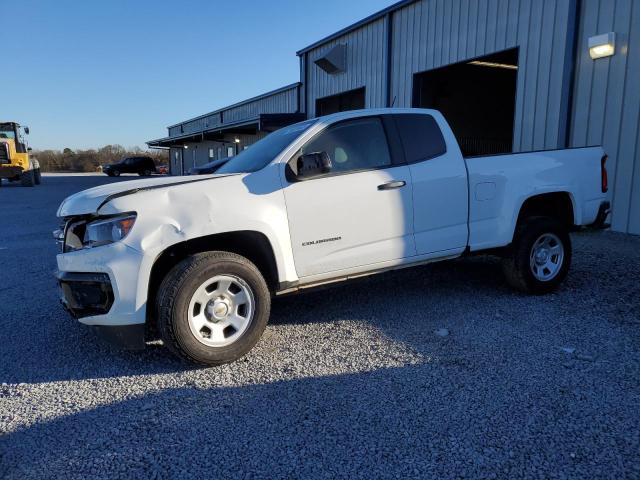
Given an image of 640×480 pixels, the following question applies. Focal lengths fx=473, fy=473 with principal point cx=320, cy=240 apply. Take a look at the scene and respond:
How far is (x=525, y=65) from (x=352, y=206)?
7987 millimetres

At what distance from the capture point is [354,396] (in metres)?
3.10

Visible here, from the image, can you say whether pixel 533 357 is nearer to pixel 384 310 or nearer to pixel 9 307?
pixel 384 310

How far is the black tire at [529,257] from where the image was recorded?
197 inches

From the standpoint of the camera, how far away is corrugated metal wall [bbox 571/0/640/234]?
8.18 metres

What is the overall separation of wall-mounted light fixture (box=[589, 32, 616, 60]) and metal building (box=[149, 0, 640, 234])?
0.02 metres

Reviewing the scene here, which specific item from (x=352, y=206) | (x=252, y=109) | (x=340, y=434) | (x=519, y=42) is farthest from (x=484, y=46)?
(x=252, y=109)

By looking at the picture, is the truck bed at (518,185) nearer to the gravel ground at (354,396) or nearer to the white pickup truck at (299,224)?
the white pickup truck at (299,224)

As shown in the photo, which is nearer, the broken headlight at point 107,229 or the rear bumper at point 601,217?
the broken headlight at point 107,229

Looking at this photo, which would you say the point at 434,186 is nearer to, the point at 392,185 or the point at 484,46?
the point at 392,185

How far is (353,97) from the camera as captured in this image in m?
18.8

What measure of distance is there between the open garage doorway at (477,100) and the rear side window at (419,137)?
992 cm

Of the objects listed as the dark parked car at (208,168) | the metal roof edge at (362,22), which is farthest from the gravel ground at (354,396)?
the metal roof edge at (362,22)

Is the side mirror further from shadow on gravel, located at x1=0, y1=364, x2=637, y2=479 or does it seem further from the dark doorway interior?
the dark doorway interior

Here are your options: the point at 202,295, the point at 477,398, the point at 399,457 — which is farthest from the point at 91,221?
the point at 477,398
